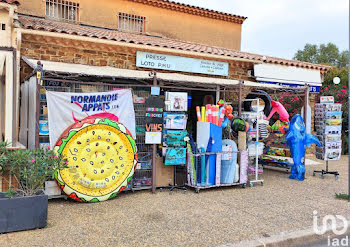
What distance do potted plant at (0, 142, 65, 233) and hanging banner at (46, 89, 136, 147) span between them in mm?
967

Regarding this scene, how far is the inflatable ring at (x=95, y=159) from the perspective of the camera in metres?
5.73

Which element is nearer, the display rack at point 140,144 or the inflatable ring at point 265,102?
the display rack at point 140,144

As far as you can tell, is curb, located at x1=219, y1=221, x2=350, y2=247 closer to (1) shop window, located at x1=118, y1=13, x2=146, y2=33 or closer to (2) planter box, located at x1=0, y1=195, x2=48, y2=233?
(2) planter box, located at x1=0, y1=195, x2=48, y2=233

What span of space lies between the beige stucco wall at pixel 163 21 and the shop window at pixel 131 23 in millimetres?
159

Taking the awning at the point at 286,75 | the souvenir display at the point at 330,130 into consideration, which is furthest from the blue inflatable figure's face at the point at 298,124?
the awning at the point at 286,75

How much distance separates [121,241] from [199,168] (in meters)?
3.18

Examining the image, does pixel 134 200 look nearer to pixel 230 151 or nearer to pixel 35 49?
pixel 230 151

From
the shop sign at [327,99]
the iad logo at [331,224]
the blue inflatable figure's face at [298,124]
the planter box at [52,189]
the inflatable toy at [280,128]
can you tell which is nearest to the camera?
the iad logo at [331,224]

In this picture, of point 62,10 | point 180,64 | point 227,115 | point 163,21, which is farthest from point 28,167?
point 163,21

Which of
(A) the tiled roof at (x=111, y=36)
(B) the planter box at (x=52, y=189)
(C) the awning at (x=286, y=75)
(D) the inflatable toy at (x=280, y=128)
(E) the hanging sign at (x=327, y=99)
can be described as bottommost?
(B) the planter box at (x=52, y=189)

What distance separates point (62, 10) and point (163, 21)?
3.97 m

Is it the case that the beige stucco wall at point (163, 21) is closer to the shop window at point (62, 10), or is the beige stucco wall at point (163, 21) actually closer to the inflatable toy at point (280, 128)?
the shop window at point (62, 10)

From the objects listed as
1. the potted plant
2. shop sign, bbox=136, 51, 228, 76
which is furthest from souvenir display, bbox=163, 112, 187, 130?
the potted plant

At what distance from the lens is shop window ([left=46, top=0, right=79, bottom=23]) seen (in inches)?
440
